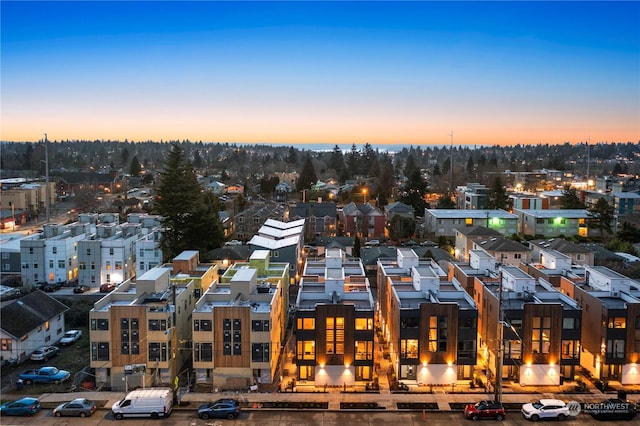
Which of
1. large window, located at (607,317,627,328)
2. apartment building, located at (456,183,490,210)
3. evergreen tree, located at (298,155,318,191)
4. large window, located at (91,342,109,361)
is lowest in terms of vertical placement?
large window, located at (91,342,109,361)

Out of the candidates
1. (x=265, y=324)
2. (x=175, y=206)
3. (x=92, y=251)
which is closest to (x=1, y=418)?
(x=265, y=324)

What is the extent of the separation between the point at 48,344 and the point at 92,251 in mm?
12687

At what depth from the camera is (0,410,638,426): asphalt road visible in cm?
2042

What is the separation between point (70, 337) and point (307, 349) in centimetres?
1432

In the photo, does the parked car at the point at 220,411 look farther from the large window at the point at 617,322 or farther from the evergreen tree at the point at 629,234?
the evergreen tree at the point at 629,234

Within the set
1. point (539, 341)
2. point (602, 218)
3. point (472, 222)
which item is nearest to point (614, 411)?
point (539, 341)

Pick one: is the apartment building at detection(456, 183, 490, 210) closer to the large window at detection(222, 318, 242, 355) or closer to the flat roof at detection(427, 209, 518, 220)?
the flat roof at detection(427, 209, 518, 220)

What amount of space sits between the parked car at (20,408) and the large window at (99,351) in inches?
117

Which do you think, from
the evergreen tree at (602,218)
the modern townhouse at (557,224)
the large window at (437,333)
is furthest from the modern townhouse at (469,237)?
the large window at (437,333)

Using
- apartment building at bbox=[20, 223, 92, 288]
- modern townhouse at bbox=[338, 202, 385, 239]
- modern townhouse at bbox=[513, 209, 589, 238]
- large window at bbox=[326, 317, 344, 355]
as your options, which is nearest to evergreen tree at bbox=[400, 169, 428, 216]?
modern townhouse at bbox=[338, 202, 385, 239]

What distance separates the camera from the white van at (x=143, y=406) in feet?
68.0

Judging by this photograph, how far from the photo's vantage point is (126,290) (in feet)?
87.6

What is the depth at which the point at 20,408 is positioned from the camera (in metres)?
20.9

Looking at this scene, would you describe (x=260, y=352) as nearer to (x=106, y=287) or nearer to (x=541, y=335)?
(x=541, y=335)
